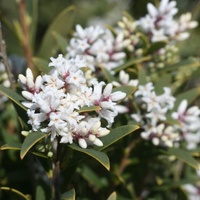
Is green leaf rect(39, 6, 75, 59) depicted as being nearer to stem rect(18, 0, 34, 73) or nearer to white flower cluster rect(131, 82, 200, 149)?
stem rect(18, 0, 34, 73)

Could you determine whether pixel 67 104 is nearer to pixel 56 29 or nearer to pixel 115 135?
pixel 115 135

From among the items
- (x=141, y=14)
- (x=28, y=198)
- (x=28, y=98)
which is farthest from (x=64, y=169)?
(x=141, y=14)

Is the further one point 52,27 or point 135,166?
point 52,27

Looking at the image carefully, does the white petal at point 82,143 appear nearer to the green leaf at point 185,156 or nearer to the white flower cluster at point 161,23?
the green leaf at point 185,156

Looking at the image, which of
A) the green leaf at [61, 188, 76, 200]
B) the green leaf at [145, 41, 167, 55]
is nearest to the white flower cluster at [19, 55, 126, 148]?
the green leaf at [61, 188, 76, 200]

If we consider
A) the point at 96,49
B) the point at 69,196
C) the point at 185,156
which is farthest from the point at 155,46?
the point at 69,196

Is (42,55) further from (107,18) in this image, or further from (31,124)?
(107,18)
